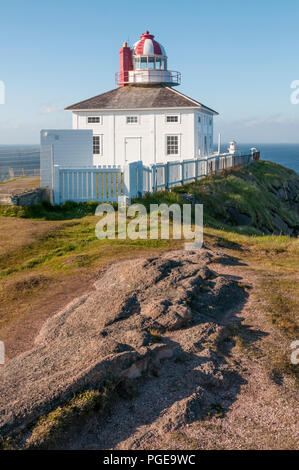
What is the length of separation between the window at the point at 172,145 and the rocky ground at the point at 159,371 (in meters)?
28.5

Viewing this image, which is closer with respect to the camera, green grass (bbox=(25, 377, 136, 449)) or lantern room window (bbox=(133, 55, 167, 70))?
green grass (bbox=(25, 377, 136, 449))

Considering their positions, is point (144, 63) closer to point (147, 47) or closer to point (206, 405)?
point (147, 47)

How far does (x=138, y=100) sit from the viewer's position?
121 ft

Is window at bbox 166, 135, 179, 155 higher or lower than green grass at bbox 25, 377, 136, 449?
higher

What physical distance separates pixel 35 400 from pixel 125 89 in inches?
1400

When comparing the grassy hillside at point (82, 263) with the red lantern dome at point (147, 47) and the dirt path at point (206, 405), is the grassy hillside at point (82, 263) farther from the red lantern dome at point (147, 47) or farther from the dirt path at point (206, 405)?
the red lantern dome at point (147, 47)

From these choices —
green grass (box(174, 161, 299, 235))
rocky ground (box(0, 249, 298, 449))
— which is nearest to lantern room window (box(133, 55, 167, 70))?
green grass (box(174, 161, 299, 235))

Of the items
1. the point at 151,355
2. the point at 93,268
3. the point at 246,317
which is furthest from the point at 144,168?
the point at 151,355

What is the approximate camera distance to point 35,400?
4738 mm

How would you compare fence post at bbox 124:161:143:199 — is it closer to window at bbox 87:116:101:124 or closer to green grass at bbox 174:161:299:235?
green grass at bbox 174:161:299:235

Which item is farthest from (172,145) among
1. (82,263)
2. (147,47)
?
(82,263)

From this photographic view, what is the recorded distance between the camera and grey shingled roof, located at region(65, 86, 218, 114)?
35625 mm

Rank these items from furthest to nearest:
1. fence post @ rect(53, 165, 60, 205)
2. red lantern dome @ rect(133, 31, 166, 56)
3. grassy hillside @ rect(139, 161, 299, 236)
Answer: red lantern dome @ rect(133, 31, 166, 56), grassy hillside @ rect(139, 161, 299, 236), fence post @ rect(53, 165, 60, 205)

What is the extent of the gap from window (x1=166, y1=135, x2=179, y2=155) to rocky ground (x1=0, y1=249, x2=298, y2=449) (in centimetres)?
2850
